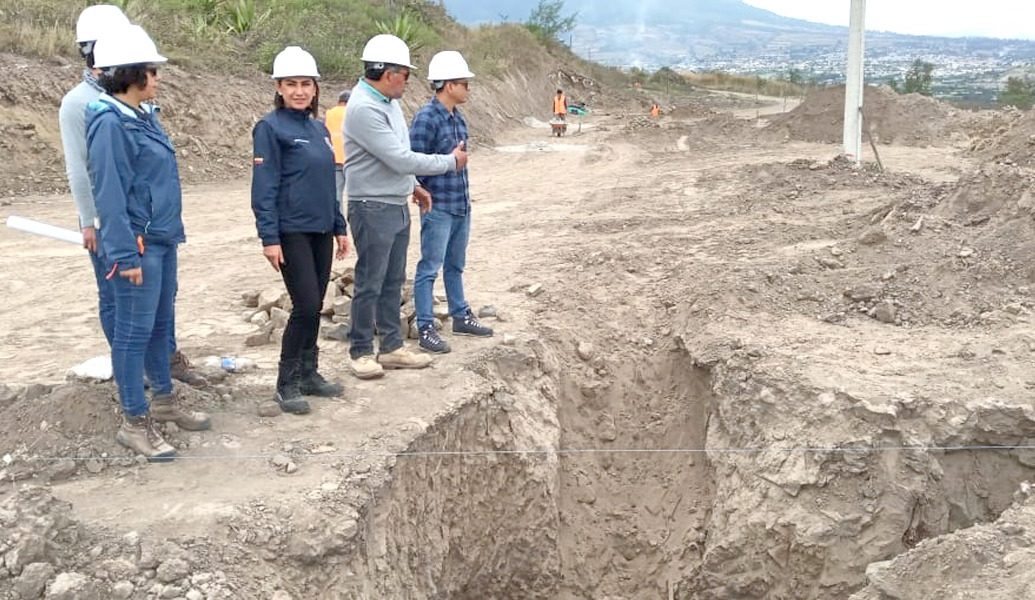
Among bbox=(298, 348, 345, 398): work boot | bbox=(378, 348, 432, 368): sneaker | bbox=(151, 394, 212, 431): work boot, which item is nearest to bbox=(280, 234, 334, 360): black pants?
bbox=(298, 348, 345, 398): work boot

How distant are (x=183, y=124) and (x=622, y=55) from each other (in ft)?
322

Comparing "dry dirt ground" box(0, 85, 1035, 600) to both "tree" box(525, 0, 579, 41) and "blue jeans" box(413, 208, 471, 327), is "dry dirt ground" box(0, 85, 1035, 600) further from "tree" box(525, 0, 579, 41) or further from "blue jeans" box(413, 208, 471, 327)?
"tree" box(525, 0, 579, 41)

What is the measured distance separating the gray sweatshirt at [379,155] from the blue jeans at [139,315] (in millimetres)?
1089

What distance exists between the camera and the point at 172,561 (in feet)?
11.1

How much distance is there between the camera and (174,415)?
4.41m

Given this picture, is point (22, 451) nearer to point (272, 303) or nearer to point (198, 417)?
point (198, 417)

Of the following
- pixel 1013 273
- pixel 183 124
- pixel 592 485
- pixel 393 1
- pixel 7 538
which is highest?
pixel 393 1

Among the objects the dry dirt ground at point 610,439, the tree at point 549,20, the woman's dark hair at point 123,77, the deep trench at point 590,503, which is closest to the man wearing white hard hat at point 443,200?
the dry dirt ground at point 610,439

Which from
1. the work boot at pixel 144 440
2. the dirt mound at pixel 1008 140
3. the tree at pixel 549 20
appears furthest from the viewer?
the tree at pixel 549 20

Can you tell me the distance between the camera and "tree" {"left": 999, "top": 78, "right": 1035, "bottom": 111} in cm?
2299

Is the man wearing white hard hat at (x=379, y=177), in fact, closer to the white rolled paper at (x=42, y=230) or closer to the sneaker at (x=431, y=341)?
the sneaker at (x=431, y=341)

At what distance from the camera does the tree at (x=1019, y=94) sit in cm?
2299

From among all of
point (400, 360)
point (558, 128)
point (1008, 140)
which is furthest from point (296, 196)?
point (558, 128)

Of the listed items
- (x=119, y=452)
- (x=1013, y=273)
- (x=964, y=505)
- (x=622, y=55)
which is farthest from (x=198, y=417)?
(x=622, y=55)
